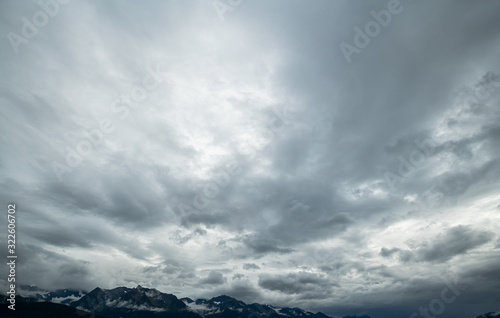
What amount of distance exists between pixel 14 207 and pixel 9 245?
8.64 metres

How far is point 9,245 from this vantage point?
57.3 m

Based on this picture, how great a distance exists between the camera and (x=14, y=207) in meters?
59.4

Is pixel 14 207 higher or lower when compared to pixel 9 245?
higher
